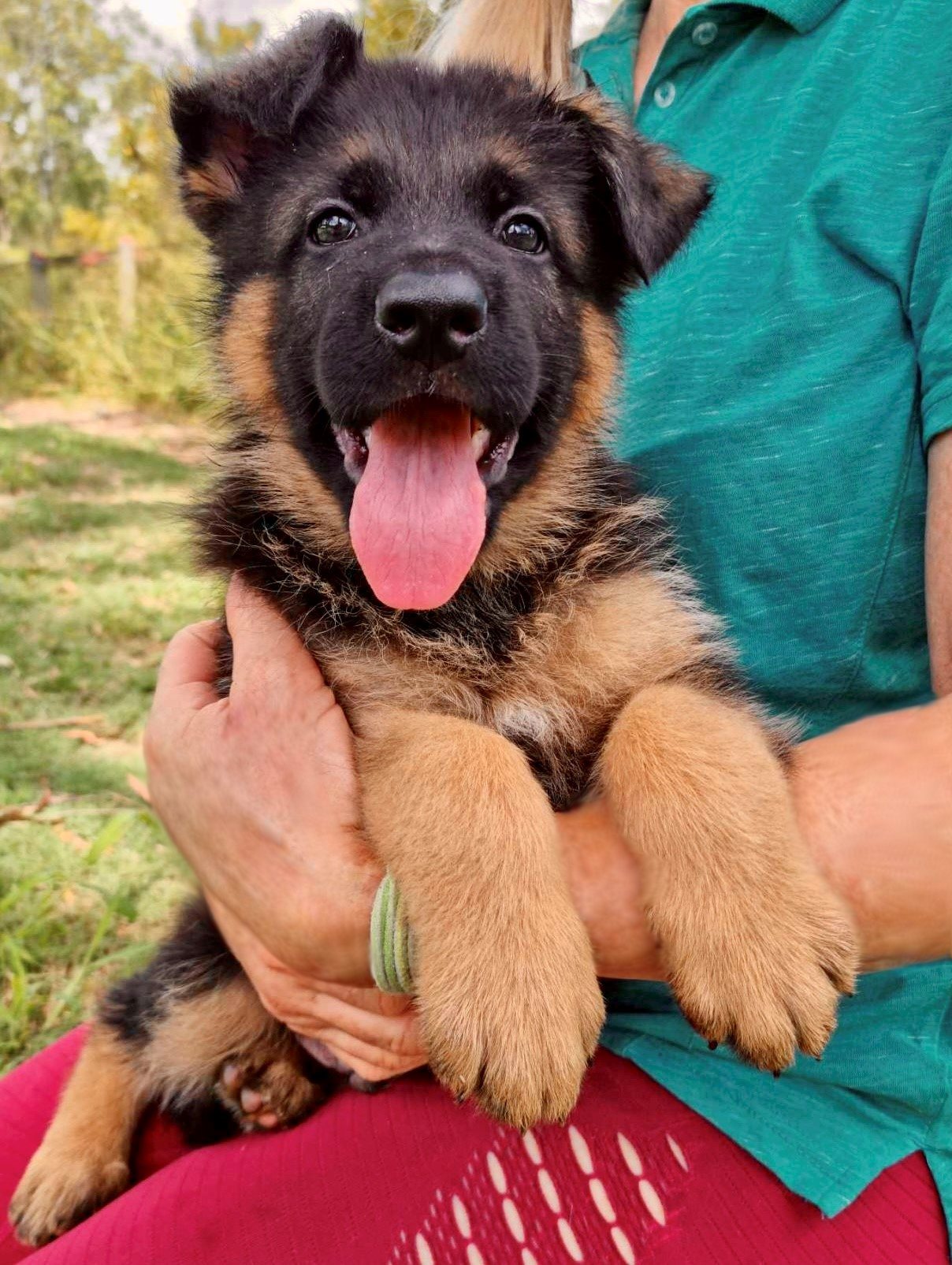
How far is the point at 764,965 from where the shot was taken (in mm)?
1559

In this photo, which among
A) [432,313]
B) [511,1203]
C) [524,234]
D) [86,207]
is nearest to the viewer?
[511,1203]

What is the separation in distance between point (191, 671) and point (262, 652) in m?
0.46

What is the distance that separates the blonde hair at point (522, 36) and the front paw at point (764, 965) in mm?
2295

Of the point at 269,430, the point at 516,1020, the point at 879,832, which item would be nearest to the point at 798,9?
the point at 269,430

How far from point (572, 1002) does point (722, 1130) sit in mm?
400

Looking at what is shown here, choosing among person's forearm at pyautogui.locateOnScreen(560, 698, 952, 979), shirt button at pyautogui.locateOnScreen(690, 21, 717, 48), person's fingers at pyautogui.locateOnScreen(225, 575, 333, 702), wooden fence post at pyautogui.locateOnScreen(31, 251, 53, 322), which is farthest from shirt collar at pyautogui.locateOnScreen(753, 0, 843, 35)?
wooden fence post at pyautogui.locateOnScreen(31, 251, 53, 322)

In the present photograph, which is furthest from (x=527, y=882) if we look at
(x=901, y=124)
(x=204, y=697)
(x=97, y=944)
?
(x=97, y=944)

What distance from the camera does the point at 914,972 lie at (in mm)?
1820

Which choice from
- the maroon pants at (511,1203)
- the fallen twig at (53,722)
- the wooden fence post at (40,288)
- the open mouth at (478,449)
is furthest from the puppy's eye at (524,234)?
the wooden fence post at (40,288)

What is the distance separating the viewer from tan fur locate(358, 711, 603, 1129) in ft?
5.03

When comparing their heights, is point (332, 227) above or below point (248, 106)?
below

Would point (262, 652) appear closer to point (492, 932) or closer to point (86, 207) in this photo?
point (492, 932)

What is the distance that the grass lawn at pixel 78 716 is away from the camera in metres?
3.67

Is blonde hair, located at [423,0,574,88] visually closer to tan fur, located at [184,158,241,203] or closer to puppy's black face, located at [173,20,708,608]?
puppy's black face, located at [173,20,708,608]
